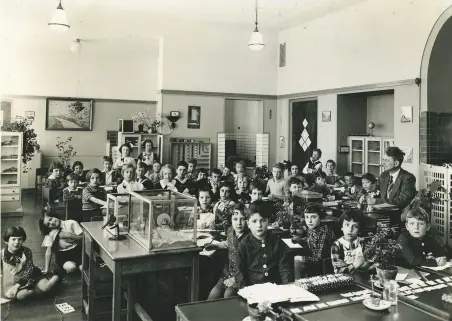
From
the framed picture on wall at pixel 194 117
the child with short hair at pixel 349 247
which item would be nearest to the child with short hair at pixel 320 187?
the child with short hair at pixel 349 247

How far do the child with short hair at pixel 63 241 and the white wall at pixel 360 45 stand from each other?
5.56 meters

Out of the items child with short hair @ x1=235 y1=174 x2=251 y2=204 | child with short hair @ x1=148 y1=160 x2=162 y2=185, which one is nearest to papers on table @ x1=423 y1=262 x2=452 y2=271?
child with short hair @ x1=235 y1=174 x2=251 y2=204

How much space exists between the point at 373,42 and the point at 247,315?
22.5 ft

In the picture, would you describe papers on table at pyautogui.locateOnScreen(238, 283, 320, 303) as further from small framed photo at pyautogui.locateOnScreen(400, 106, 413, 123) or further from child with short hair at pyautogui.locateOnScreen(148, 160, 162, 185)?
child with short hair at pyautogui.locateOnScreen(148, 160, 162, 185)

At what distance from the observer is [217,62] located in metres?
10.1

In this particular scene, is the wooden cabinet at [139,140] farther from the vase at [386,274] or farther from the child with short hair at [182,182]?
the vase at [386,274]

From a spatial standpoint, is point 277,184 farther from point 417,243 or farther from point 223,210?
point 417,243

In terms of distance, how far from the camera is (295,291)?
2.37 meters

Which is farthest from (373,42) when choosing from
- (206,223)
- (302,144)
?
(206,223)

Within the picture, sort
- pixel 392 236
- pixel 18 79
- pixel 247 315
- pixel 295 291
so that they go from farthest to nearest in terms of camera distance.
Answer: pixel 18 79 → pixel 392 236 → pixel 295 291 → pixel 247 315

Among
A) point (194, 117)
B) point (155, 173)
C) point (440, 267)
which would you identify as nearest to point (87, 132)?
point (194, 117)

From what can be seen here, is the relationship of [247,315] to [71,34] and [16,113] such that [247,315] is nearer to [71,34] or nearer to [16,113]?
[71,34]

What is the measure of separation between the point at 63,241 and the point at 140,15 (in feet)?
18.2

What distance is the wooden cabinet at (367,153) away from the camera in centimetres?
822
